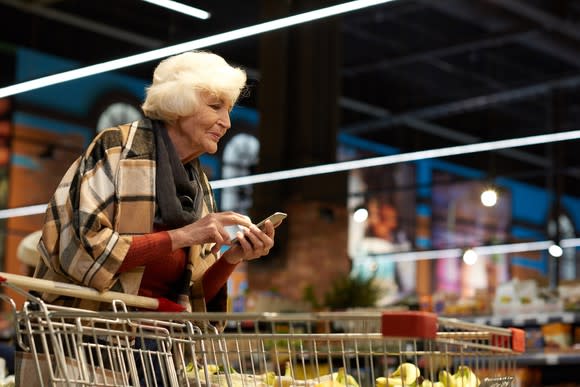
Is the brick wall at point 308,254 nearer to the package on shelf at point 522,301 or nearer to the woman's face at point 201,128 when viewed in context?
the package on shelf at point 522,301

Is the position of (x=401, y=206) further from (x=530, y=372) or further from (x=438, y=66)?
(x=530, y=372)

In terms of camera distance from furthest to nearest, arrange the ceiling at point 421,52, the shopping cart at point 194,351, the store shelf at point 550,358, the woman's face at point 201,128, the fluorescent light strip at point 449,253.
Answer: the fluorescent light strip at point 449,253, the ceiling at point 421,52, the store shelf at point 550,358, the woman's face at point 201,128, the shopping cart at point 194,351

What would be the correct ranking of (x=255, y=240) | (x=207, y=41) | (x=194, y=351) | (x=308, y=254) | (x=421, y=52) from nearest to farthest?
1. (x=194, y=351)
2. (x=255, y=240)
3. (x=207, y=41)
4. (x=308, y=254)
5. (x=421, y=52)

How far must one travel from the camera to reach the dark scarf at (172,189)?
241 centimetres

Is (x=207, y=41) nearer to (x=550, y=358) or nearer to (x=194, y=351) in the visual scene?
(x=194, y=351)

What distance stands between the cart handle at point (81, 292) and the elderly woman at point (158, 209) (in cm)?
3

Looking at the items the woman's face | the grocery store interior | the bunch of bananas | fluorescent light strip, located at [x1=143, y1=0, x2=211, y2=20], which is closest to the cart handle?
the woman's face

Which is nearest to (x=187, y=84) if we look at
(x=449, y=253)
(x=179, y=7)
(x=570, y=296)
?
(x=179, y=7)

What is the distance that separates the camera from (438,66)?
17.8 metres

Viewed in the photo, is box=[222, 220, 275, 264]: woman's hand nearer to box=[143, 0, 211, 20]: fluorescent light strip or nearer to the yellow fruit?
the yellow fruit

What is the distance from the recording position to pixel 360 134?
68.7 feet

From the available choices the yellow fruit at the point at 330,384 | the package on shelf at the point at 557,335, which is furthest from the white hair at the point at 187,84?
the package on shelf at the point at 557,335

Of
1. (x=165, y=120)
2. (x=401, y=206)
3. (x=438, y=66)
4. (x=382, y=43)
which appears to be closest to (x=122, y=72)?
(x=382, y=43)

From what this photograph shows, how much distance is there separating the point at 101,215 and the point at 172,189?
21cm
